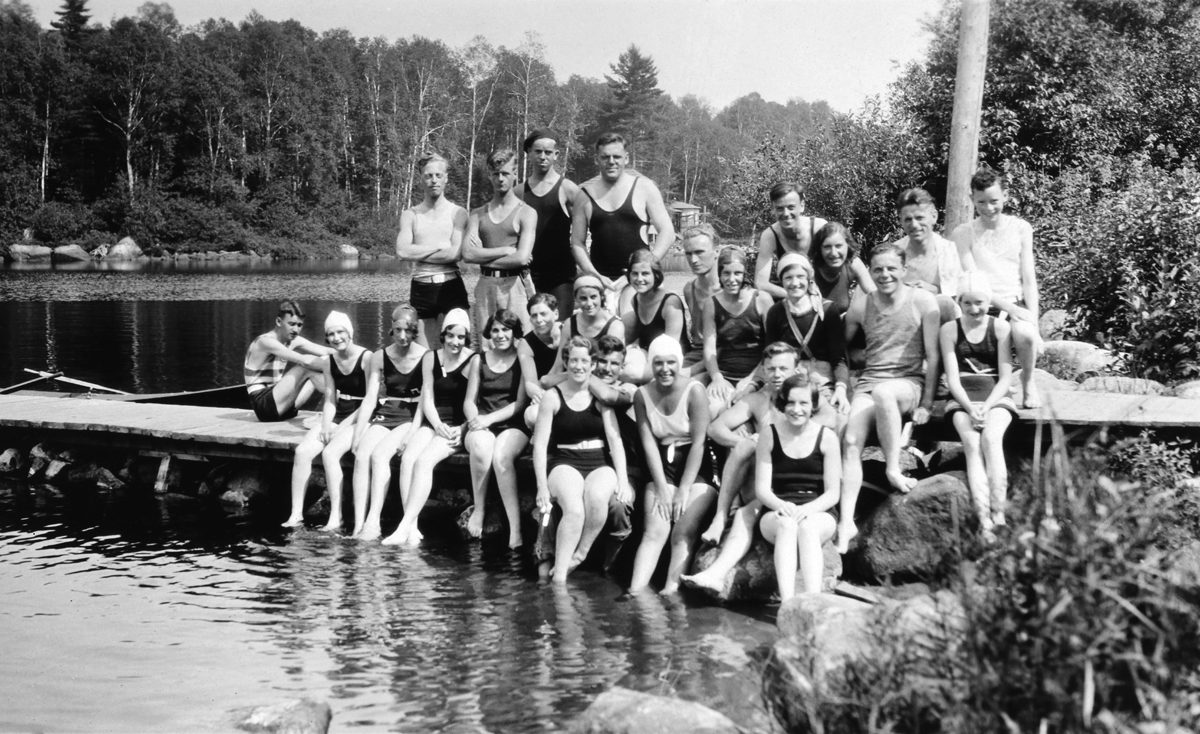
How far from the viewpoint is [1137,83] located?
1861 centimetres

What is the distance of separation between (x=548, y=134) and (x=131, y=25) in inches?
2078

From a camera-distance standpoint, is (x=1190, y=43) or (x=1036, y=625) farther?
(x=1190, y=43)

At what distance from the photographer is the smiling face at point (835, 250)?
762 cm

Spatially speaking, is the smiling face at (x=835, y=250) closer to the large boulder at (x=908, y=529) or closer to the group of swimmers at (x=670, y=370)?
the group of swimmers at (x=670, y=370)

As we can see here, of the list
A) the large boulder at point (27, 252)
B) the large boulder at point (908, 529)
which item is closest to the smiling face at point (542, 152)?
the large boulder at point (908, 529)

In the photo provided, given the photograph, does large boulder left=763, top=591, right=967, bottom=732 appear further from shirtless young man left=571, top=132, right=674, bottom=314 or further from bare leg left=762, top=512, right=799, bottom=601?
shirtless young man left=571, top=132, right=674, bottom=314

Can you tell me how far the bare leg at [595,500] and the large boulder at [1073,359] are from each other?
209 inches

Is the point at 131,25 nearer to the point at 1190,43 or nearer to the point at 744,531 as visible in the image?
the point at 1190,43

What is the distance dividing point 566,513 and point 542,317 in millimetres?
1401

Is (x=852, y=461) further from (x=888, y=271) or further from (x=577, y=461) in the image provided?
(x=577, y=461)

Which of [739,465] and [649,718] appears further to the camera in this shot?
[739,465]

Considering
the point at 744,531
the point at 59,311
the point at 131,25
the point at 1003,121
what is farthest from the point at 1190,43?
the point at 131,25

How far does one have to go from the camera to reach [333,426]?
9.00m

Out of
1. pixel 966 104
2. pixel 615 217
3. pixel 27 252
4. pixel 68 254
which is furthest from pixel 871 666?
pixel 27 252
